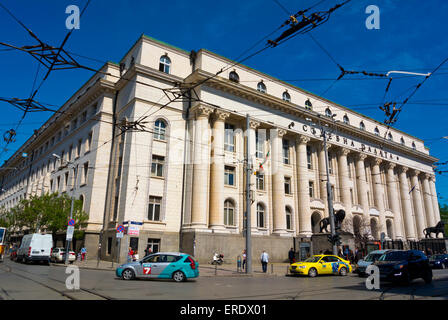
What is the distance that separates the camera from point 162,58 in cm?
3312

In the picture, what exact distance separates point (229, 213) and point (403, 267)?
19382 millimetres

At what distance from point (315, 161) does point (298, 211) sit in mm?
8229

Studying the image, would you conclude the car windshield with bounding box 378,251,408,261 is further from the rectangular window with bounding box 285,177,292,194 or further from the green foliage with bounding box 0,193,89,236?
the green foliage with bounding box 0,193,89,236

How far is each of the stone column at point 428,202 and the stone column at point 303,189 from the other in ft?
103

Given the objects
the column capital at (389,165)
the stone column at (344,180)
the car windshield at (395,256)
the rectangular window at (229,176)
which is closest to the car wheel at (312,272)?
the car windshield at (395,256)

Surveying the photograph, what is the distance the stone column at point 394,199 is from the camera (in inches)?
1885

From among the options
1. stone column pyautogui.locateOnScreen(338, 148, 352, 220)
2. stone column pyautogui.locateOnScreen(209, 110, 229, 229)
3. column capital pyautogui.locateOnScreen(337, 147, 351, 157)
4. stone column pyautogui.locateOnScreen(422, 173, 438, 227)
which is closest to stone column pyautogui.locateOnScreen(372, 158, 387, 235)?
stone column pyautogui.locateOnScreen(338, 148, 352, 220)

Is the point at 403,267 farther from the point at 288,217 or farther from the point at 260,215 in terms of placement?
the point at 288,217

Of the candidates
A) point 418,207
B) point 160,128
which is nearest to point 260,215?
point 160,128

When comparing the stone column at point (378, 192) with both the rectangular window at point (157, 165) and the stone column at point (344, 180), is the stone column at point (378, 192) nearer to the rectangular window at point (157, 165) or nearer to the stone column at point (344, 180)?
the stone column at point (344, 180)

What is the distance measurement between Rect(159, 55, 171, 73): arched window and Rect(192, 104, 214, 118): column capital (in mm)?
5447
